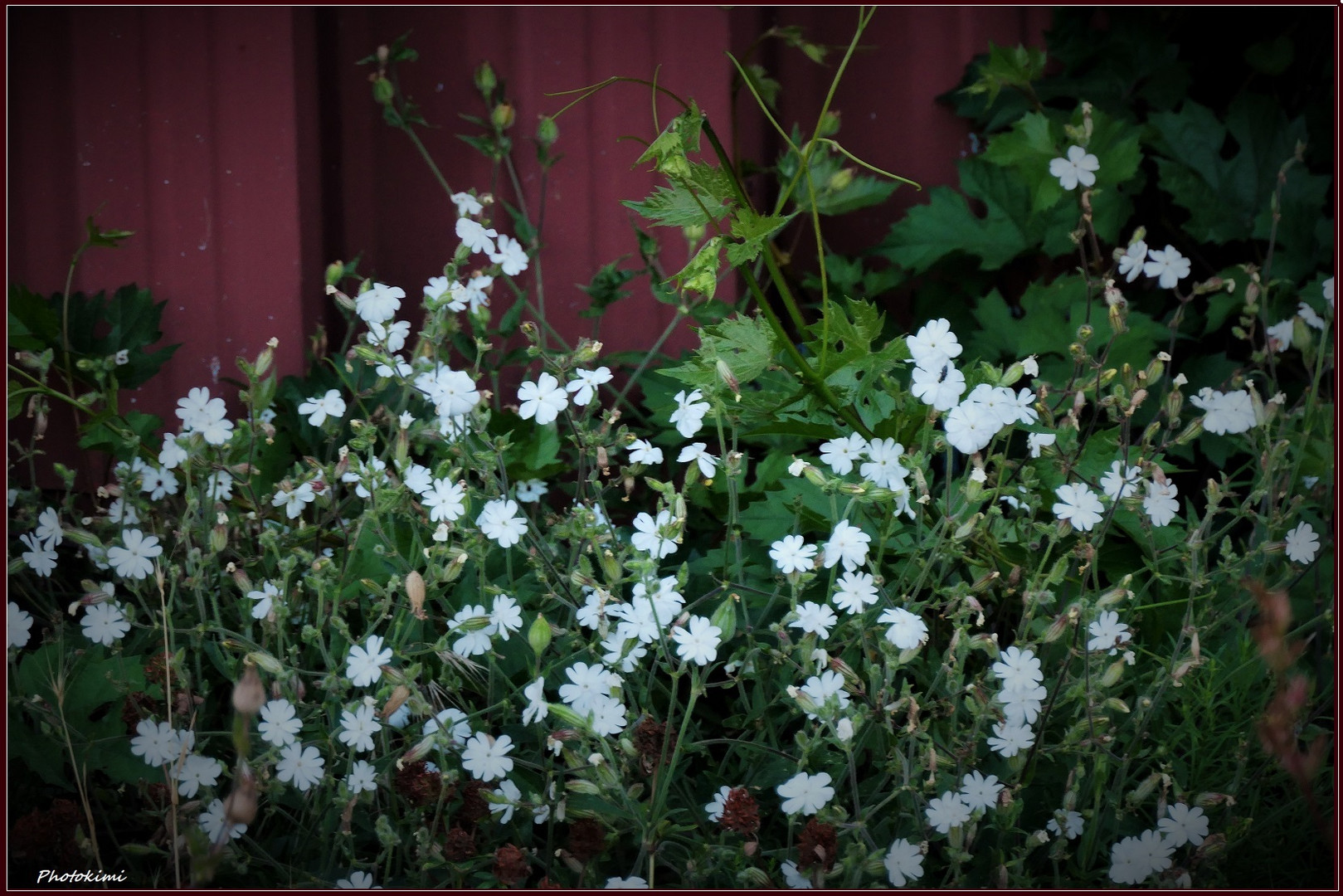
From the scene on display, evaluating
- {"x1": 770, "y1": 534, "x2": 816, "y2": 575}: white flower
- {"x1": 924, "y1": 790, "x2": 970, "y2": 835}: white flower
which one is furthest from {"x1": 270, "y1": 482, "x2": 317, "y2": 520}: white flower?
{"x1": 924, "y1": 790, "x2": 970, "y2": 835}: white flower

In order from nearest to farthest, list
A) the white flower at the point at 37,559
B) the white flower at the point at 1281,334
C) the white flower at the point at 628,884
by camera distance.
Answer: the white flower at the point at 628,884, the white flower at the point at 37,559, the white flower at the point at 1281,334

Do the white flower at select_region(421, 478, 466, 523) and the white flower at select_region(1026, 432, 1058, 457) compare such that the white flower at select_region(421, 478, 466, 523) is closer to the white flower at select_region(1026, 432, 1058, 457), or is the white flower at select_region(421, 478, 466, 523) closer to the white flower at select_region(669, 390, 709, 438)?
the white flower at select_region(669, 390, 709, 438)

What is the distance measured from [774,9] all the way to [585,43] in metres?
0.52

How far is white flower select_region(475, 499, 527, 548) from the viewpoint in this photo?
4.08ft

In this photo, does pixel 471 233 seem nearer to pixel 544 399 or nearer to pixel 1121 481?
pixel 544 399

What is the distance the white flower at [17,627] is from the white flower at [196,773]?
1.08 feet

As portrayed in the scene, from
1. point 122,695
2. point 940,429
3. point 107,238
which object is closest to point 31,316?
point 107,238

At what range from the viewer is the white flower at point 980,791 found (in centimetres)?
111

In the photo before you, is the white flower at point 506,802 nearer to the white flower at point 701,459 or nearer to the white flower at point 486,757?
the white flower at point 486,757

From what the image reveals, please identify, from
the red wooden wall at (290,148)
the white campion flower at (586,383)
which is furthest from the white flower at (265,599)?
the red wooden wall at (290,148)

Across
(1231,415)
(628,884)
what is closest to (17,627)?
(628,884)

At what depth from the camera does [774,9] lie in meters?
2.38

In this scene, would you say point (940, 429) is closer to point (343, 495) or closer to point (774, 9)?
point (343, 495)

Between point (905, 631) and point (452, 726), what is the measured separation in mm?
504
